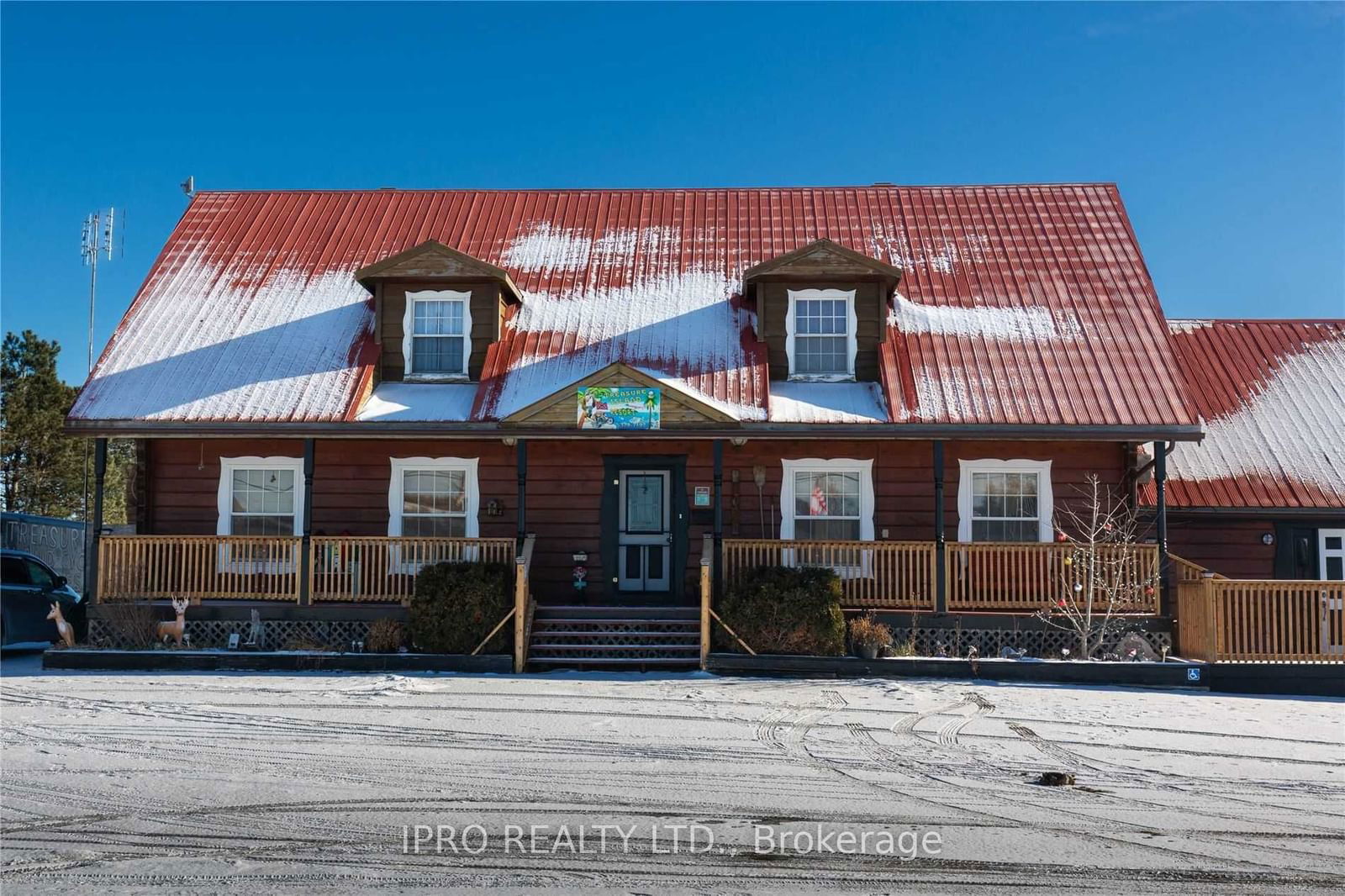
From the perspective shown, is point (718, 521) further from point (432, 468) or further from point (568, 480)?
point (432, 468)

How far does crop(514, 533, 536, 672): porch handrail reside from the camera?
47.0 ft

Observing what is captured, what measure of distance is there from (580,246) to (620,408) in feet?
19.2

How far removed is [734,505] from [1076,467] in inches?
206

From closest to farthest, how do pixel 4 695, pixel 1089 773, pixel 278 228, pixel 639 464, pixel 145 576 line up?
pixel 1089 773
pixel 4 695
pixel 145 576
pixel 639 464
pixel 278 228

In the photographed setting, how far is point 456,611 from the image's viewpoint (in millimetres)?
14406

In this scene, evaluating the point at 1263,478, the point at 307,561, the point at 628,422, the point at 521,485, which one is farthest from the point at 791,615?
the point at 1263,478

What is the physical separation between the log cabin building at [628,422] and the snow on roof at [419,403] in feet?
0.22

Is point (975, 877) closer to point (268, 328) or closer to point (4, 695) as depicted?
point (4, 695)

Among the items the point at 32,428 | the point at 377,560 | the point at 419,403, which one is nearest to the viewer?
the point at 377,560

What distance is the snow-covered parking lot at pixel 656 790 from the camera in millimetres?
6465

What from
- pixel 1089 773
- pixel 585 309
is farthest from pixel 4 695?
pixel 1089 773

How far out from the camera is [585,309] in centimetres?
1819

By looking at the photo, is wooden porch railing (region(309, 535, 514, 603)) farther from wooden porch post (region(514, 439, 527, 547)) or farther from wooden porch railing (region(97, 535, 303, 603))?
wooden porch railing (region(97, 535, 303, 603))

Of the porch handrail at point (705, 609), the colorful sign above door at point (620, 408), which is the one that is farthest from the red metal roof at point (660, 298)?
the porch handrail at point (705, 609)
